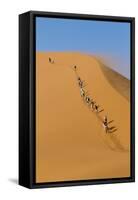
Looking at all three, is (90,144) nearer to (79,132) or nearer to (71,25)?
(79,132)

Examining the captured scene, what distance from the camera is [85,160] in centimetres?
856

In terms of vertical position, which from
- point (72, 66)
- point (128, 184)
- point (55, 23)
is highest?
point (55, 23)

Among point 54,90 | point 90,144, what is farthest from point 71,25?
point 90,144

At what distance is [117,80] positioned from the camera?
8.81 m

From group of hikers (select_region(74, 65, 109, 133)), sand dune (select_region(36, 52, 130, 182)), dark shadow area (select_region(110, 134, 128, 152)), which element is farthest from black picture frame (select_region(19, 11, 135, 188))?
group of hikers (select_region(74, 65, 109, 133))

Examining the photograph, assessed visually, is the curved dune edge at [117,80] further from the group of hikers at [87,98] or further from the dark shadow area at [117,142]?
the dark shadow area at [117,142]

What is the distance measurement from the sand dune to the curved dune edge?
0.01 meters

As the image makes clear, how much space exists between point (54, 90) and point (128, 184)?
1542 millimetres

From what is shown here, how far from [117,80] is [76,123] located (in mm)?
797

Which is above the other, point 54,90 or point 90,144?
point 54,90
